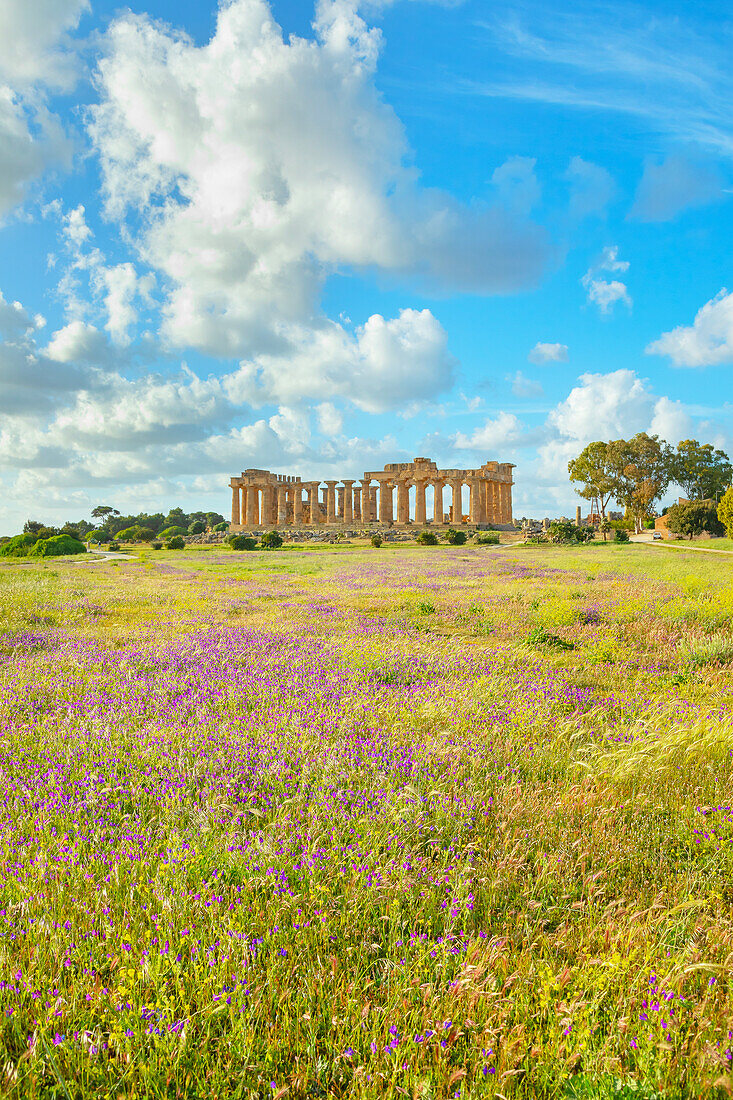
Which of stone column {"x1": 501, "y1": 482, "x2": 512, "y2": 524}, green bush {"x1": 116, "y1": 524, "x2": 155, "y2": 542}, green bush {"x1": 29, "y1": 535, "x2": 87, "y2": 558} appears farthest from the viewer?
stone column {"x1": 501, "y1": 482, "x2": 512, "y2": 524}

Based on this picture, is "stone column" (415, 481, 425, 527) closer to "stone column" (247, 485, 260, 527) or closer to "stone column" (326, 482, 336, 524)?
"stone column" (326, 482, 336, 524)

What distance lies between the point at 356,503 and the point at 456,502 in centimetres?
2051

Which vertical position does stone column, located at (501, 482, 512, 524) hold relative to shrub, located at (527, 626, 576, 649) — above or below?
above

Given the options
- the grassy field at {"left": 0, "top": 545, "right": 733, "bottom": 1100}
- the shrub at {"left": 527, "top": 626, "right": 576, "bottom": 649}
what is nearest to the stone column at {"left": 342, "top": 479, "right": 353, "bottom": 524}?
the shrub at {"left": 527, "top": 626, "right": 576, "bottom": 649}

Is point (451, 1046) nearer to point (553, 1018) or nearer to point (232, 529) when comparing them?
point (553, 1018)

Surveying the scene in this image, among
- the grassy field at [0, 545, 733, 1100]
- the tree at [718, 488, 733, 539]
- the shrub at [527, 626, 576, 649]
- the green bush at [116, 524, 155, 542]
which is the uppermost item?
the tree at [718, 488, 733, 539]

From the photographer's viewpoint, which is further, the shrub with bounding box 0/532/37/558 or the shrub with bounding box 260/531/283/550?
the shrub with bounding box 260/531/283/550

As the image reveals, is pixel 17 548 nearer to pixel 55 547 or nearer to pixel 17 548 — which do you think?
pixel 17 548

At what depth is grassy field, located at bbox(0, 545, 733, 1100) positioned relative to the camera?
223cm

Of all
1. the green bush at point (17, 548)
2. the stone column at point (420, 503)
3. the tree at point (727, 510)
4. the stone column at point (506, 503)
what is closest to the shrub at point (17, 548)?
the green bush at point (17, 548)

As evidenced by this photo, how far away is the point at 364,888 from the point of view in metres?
3.07

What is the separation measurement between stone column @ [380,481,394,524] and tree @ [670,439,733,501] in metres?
47.7

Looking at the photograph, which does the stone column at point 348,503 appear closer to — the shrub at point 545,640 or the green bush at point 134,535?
the green bush at point 134,535

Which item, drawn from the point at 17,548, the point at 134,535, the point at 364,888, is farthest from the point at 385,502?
the point at 364,888
